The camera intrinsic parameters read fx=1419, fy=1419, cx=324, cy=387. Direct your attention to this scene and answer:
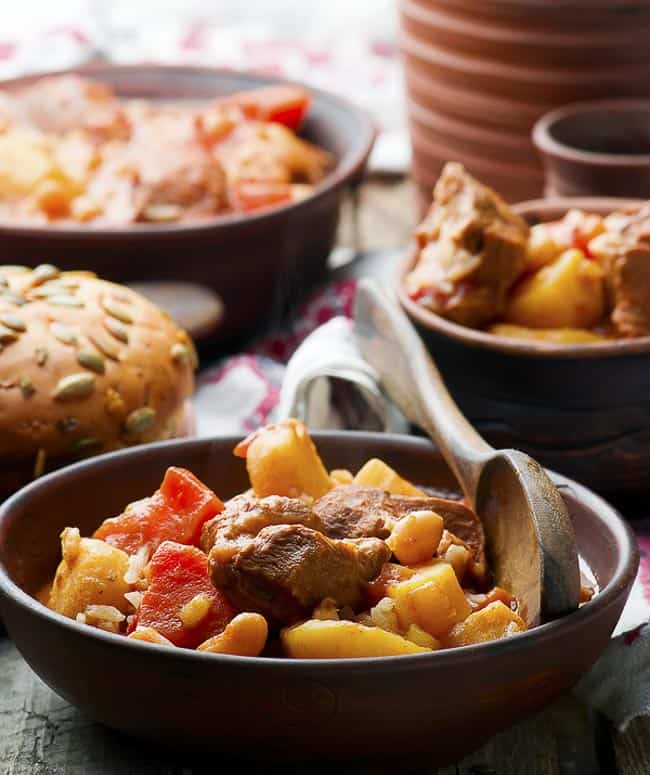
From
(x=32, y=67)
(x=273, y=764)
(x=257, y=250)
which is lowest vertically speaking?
(x=32, y=67)

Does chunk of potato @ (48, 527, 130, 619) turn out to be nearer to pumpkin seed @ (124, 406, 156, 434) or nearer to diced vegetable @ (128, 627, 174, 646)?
diced vegetable @ (128, 627, 174, 646)

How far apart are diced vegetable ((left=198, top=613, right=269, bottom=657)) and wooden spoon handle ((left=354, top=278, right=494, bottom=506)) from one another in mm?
308

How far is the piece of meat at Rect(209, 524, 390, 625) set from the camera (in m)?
1.05

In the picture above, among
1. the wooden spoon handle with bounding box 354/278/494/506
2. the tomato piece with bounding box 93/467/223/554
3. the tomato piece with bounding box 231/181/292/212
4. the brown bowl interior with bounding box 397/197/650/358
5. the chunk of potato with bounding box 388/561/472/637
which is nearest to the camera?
the chunk of potato with bounding box 388/561/472/637

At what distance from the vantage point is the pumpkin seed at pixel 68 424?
1.48m

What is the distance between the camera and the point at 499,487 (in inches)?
48.6

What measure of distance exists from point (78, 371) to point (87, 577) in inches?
15.9

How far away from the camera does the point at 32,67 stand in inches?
147

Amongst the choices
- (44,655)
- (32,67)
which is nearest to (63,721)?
(44,655)

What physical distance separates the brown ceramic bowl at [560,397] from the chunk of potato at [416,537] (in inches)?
14.5

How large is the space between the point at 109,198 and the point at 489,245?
834mm

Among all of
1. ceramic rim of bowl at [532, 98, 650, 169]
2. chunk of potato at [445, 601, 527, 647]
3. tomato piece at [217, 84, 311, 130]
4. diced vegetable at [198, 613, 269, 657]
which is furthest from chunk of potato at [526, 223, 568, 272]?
tomato piece at [217, 84, 311, 130]

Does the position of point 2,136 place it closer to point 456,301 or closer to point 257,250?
point 257,250

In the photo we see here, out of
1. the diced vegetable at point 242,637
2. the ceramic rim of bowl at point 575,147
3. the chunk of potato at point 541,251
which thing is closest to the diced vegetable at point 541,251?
the chunk of potato at point 541,251
